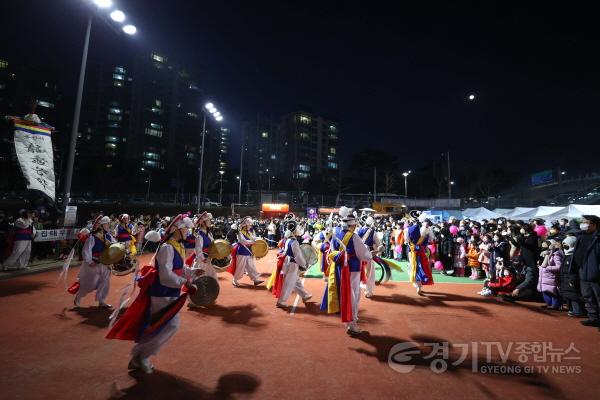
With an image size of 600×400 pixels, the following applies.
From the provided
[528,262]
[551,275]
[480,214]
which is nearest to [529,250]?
[528,262]

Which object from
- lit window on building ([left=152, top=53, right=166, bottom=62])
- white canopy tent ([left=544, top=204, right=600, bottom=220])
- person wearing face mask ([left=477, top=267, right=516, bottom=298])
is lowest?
person wearing face mask ([left=477, top=267, right=516, bottom=298])

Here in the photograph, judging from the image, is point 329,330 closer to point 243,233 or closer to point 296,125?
point 243,233

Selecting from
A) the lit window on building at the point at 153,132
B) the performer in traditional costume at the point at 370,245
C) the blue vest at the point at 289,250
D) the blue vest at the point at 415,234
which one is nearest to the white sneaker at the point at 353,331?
the blue vest at the point at 289,250

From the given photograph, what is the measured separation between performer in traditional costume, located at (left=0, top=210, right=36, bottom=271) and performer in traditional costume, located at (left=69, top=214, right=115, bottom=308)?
18.9ft

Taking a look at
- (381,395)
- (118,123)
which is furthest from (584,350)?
(118,123)

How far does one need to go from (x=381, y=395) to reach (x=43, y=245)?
48.9ft

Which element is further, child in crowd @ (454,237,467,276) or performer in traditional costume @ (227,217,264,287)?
child in crowd @ (454,237,467,276)

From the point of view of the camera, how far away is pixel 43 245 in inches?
487

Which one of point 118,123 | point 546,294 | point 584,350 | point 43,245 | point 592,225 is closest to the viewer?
point 584,350

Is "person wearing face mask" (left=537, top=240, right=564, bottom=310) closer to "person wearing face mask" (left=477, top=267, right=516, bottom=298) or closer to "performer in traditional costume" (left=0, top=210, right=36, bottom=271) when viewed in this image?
"person wearing face mask" (left=477, top=267, right=516, bottom=298)

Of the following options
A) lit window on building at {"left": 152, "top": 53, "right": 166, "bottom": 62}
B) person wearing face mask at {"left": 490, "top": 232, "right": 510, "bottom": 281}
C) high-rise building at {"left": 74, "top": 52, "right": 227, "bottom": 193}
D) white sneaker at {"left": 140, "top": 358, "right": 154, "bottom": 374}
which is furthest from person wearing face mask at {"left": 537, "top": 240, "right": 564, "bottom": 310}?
lit window on building at {"left": 152, "top": 53, "right": 166, "bottom": 62}

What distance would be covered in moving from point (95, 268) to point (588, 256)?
10.4 meters

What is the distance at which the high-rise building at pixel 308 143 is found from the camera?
300ft

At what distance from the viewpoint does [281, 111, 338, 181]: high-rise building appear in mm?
91438
